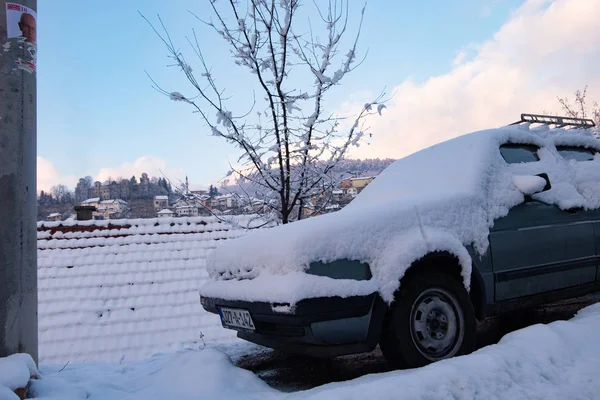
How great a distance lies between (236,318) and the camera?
2896 mm

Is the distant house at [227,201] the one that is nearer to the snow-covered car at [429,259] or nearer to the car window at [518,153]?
the snow-covered car at [429,259]

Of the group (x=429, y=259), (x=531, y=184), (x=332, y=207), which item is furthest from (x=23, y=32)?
(x=332, y=207)

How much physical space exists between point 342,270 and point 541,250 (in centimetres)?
190

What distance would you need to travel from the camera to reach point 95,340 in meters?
6.96

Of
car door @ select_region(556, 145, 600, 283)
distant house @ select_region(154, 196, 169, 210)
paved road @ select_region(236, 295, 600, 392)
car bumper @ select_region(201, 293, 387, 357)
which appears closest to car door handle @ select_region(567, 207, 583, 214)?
car door @ select_region(556, 145, 600, 283)

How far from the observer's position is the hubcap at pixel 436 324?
2.69 metres

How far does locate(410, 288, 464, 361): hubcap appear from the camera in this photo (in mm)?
2686

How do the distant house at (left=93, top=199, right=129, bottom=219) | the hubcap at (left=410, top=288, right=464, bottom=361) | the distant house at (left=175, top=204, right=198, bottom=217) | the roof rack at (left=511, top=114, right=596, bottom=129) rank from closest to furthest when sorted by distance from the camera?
1. the hubcap at (left=410, top=288, right=464, bottom=361)
2. the roof rack at (left=511, top=114, right=596, bottom=129)
3. the distant house at (left=175, top=204, right=198, bottom=217)
4. the distant house at (left=93, top=199, right=129, bottom=219)

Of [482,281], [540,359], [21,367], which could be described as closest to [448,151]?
[482,281]

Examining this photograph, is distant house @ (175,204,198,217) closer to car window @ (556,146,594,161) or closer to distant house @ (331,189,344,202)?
distant house @ (331,189,344,202)

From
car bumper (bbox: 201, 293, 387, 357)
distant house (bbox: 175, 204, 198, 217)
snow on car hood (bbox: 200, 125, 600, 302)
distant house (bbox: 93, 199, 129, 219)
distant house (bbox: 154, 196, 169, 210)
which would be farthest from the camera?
distant house (bbox: 93, 199, 129, 219)

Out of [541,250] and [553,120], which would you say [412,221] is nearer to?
[541,250]

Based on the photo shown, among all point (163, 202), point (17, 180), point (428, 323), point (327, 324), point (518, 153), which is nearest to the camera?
point (327, 324)

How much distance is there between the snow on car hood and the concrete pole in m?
1.18
